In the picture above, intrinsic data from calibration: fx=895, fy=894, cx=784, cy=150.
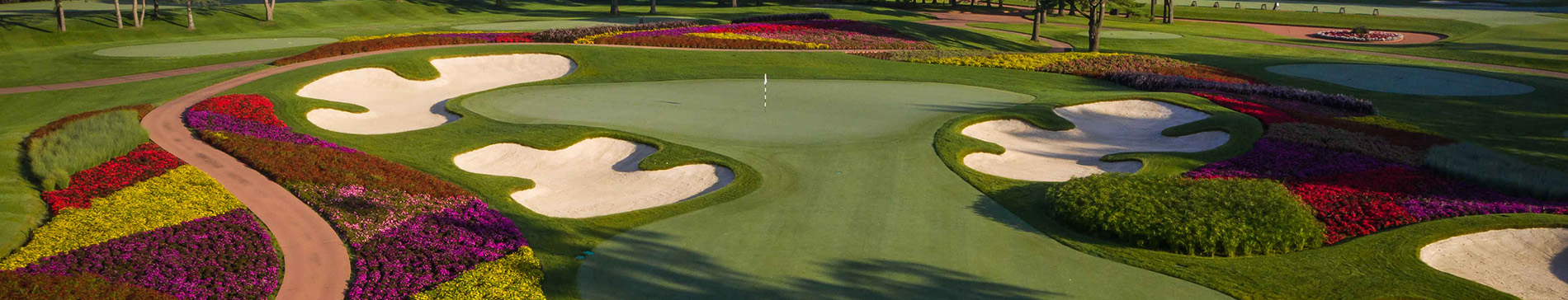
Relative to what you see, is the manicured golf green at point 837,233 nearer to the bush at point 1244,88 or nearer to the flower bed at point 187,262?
the flower bed at point 187,262

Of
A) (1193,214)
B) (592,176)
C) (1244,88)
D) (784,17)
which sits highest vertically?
(784,17)

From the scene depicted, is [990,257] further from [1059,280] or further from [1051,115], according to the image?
[1051,115]

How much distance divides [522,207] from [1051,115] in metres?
18.0

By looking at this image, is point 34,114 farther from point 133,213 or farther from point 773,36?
point 773,36

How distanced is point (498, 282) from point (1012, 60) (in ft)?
114

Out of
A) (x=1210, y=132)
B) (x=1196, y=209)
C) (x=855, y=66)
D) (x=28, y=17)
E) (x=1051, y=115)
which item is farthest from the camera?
(x=28, y=17)

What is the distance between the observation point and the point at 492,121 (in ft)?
95.9

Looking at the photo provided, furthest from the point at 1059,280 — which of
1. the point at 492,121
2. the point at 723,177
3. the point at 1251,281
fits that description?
the point at 492,121

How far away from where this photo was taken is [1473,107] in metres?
33.6

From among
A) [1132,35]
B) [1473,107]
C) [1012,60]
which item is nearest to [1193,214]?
[1473,107]

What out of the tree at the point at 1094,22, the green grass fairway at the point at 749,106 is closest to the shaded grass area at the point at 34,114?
the green grass fairway at the point at 749,106

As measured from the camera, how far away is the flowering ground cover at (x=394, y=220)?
15367 mm

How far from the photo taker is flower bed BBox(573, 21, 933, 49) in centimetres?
4966

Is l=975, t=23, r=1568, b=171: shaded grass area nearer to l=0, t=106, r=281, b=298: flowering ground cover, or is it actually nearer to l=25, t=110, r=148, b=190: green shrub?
l=0, t=106, r=281, b=298: flowering ground cover
